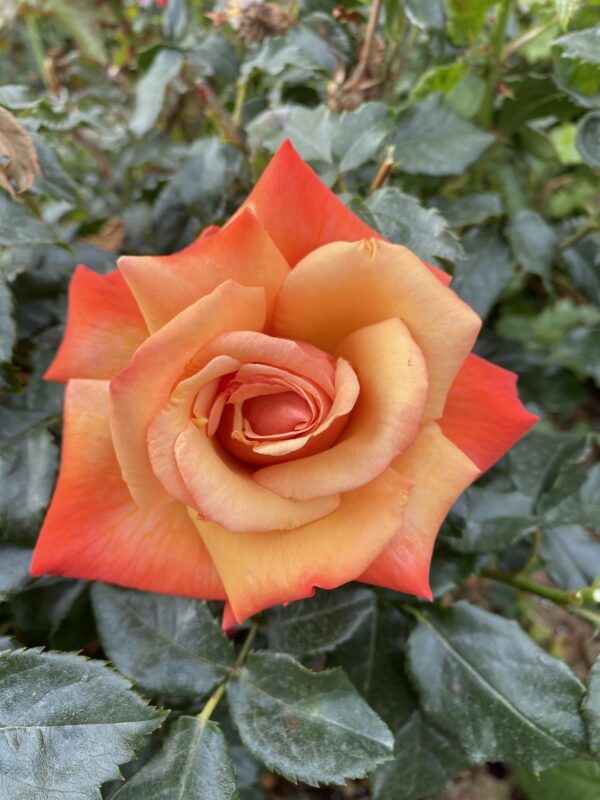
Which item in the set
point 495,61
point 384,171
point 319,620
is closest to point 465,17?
point 495,61

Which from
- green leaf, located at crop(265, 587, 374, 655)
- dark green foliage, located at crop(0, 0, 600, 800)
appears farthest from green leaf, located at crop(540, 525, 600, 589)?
green leaf, located at crop(265, 587, 374, 655)

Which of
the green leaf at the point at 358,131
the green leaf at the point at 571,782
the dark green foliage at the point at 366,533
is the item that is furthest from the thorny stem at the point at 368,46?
the green leaf at the point at 571,782

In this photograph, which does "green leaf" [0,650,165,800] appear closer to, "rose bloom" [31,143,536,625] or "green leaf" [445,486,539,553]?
"rose bloom" [31,143,536,625]

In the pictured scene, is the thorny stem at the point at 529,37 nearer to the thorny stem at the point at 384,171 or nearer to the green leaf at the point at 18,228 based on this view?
the thorny stem at the point at 384,171

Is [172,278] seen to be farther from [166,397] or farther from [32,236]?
[32,236]

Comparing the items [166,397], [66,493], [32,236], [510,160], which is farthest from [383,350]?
[510,160]

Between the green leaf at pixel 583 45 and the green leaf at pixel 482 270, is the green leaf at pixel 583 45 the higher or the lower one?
the higher one
